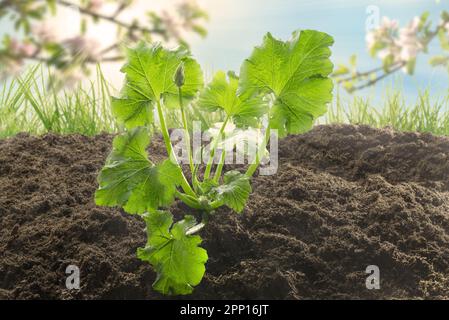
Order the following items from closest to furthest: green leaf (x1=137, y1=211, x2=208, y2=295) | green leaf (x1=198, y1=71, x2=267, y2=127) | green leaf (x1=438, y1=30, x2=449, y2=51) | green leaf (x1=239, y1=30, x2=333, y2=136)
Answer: green leaf (x1=137, y1=211, x2=208, y2=295) < green leaf (x1=239, y1=30, x2=333, y2=136) < green leaf (x1=198, y1=71, x2=267, y2=127) < green leaf (x1=438, y1=30, x2=449, y2=51)

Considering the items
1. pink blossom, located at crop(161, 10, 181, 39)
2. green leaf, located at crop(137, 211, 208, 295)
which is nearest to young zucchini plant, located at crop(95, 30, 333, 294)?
green leaf, located at crop(137, 211, 208, 295)

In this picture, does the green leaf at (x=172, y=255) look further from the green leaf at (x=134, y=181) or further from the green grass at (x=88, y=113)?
the green grass at (x=88, y=113)

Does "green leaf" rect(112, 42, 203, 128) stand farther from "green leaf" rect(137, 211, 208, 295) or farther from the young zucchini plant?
"green leaf" rect(137, 211, 208, 295)

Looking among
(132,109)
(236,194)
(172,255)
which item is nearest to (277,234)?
(236,194)

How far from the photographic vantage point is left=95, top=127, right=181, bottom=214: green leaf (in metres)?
1.53

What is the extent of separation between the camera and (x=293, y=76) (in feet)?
5.44

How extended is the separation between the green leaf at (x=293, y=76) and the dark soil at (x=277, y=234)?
0.89 ft

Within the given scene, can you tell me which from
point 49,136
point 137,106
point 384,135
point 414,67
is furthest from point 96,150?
point 414,67

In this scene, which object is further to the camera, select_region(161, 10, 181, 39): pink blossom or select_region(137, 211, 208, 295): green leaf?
select_region(161, 10, 181, 39): pink blossom

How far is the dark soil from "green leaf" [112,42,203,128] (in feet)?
0.98

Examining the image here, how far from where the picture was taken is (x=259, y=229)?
1.67 meters
